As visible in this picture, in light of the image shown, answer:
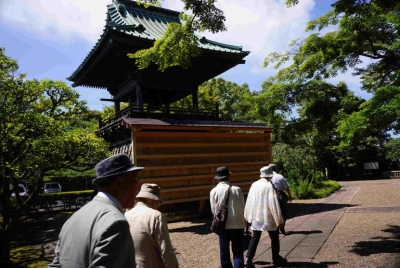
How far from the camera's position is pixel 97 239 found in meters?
1.59

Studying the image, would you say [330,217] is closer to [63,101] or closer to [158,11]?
[63,101]

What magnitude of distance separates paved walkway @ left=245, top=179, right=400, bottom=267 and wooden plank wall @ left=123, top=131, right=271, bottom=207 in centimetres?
279

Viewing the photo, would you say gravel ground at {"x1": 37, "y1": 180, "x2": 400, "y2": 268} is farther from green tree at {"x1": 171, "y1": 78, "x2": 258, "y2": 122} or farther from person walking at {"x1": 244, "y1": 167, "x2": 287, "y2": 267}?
green tree at {"x1": 171, "y1": 78, "x2": 258, "y2": 122}

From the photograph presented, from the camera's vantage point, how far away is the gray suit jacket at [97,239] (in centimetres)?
157

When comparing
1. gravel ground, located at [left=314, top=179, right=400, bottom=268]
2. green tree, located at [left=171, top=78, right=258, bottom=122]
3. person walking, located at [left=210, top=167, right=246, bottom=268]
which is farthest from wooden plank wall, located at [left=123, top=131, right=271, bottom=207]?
green tree, located at [left=171, top=78, right=258, bottom=122]

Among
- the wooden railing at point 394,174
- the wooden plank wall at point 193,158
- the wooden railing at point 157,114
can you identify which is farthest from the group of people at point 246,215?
the wooden railing at point 394,174

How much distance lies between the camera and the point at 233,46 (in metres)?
12.3

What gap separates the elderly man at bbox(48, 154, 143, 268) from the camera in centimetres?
157

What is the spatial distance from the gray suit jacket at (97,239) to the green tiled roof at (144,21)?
→ 917 centimetres

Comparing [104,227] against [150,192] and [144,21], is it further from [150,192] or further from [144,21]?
[144,21]

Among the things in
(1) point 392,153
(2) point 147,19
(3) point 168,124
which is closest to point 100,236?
(3) point 168,124

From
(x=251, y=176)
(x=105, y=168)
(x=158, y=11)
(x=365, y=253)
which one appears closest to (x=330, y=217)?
(x=251, y=176)

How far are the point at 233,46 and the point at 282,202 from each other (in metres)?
7.30

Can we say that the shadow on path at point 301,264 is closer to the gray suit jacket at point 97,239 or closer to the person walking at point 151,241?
the person walking at point 151,241
